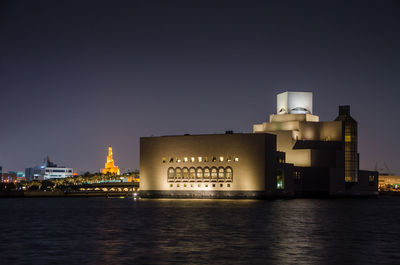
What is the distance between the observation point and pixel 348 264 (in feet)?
104

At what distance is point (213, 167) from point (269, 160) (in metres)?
10.2

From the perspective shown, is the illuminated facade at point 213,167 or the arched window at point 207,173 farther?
the arched window at point 207,173

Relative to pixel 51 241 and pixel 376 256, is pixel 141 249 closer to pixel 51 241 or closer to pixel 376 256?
pixel 51 241

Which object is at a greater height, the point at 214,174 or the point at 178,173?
the point at 178,173

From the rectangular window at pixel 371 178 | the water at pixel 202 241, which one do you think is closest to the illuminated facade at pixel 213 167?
the rectangular window at pixel 371 178

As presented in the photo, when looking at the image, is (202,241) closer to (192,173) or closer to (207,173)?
(207,173)

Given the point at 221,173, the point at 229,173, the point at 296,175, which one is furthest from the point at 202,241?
the point at 296,175

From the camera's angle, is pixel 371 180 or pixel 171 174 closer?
pixel 171 174

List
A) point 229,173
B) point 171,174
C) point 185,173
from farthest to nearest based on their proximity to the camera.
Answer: point 171,174
point 185,173
point 229,173

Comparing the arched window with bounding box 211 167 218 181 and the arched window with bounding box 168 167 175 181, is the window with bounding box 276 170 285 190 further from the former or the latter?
the arched window with bounding box 168 167 175 181

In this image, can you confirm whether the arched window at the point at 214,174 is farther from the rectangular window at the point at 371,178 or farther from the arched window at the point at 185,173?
the rectangular window at the point at 371,178

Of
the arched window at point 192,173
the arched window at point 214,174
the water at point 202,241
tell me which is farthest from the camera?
the arched window at point 192,173

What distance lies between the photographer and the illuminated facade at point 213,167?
113 metres

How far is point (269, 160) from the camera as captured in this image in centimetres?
11419
